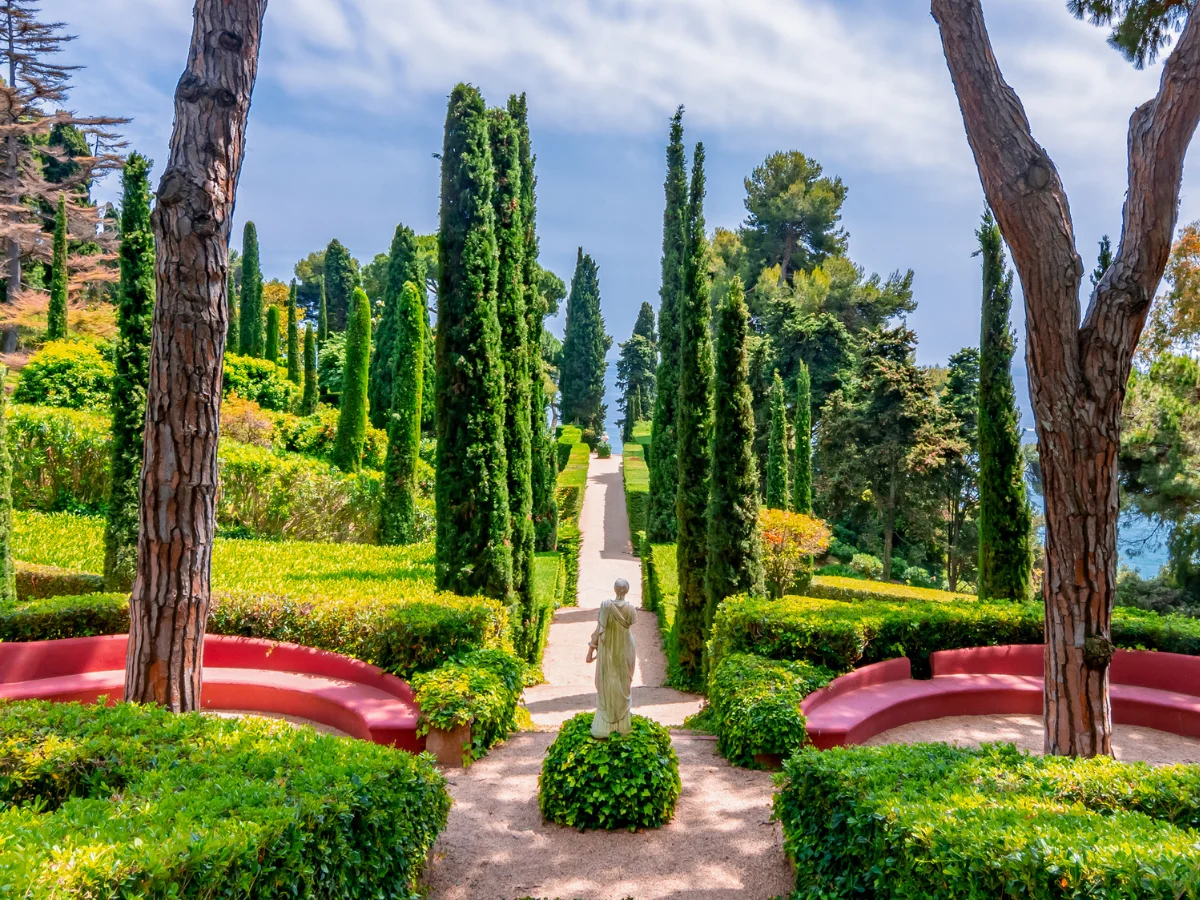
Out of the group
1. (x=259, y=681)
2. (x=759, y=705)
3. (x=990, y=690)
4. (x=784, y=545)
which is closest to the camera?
(x=759, y=705)

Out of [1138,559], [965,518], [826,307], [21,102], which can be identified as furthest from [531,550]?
[21,102]

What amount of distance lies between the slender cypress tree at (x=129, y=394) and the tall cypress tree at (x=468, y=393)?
3796mm

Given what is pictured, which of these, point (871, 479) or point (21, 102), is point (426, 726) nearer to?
point (871, 479)

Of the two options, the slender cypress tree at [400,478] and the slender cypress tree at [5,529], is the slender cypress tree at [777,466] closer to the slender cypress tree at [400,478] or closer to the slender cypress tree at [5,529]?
the slender cypress tree at [400,478]

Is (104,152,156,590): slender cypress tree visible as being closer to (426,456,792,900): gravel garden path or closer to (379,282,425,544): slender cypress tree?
(426,456,792,900): gravel garden path

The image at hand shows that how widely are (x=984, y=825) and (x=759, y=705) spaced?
3.38 m

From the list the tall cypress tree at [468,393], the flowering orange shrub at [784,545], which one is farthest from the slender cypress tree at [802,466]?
the tall cypress tree at [468,393]

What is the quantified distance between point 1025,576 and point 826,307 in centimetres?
A: 2479

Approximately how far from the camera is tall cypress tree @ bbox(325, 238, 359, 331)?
4719 centimetres

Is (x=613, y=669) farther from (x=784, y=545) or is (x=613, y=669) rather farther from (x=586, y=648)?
(x=784, y=545)

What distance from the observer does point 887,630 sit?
8828mm

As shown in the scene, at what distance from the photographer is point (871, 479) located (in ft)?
78.3

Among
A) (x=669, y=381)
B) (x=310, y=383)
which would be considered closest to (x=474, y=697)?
(x=669, y=381)

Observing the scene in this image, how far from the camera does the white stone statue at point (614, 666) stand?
5980 mm
